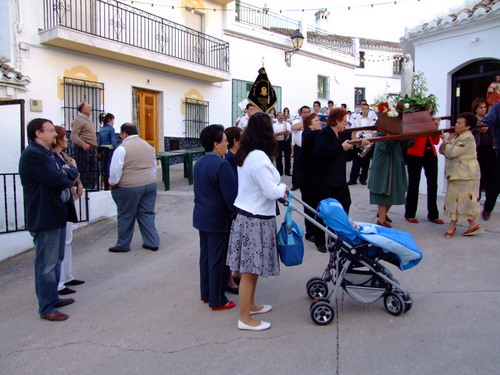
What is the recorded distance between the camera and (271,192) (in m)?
3.46

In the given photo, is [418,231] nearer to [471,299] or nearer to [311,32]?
[471,299]

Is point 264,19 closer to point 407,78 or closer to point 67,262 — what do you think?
point 407,78

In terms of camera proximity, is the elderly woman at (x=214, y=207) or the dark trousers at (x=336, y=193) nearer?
the elderly woman at (x=214, y=207)

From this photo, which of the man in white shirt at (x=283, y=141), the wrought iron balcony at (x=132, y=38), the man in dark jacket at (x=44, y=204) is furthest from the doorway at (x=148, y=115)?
the man in dark jacket at (x=44, y=204)

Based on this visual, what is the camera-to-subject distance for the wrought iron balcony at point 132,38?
11344 mm

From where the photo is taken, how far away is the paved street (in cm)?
324

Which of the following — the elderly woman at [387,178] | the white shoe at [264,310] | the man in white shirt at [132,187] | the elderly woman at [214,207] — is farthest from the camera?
the elderly woman at [387,178]

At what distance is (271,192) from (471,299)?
230 cm

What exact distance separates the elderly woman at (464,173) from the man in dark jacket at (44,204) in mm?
4817

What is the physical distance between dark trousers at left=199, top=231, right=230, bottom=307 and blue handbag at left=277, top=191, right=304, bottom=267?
0.66 metres

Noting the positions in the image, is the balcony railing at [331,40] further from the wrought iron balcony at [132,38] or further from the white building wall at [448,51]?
the white building wall at [448,51]

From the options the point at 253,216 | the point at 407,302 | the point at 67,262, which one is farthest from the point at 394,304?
the point at 67,262

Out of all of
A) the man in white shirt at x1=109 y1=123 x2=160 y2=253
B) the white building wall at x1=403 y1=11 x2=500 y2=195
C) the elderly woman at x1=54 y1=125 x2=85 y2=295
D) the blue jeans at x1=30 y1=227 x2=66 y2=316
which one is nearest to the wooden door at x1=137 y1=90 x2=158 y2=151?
the man in white shirt at x1=109 y1=123 x2=160 y2=253

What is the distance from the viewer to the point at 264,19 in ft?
62.1
